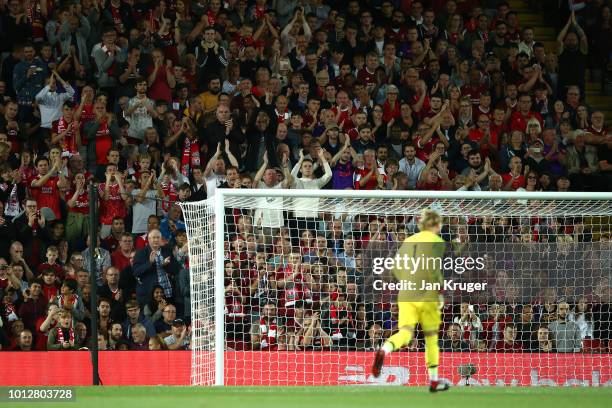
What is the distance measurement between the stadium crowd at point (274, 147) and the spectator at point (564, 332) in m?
0.03

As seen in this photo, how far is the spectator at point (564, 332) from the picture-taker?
44.9 feet

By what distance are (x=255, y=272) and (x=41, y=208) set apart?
3367 millimetres

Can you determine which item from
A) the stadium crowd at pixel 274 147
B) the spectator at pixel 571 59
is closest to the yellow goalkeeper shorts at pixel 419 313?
the stadium crowd at pixel 274 147

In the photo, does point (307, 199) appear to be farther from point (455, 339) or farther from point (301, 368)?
point (455, 339)

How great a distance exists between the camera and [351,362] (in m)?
13.6

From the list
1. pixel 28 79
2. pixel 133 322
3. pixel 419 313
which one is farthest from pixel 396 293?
pixel 28 79

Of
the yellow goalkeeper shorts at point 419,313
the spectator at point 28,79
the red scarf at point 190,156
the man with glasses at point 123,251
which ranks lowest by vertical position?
the yellow goalkeeper shorts at point 419,313

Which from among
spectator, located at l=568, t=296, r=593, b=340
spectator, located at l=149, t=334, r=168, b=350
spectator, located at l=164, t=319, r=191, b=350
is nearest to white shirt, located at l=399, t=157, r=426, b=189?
spectator, located at l=568, t=296, r=593, b=340

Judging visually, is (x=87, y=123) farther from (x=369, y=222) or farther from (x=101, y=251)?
(x=369, y=222)

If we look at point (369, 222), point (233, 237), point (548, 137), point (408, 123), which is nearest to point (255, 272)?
point (233, 237)

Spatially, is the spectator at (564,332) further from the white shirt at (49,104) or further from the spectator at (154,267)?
the white shirt at (49,104)

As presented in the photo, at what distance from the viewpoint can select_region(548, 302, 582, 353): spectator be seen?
44.9 ft

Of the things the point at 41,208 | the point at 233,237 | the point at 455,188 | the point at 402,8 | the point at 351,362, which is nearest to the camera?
the point at 351,362

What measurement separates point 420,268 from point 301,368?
3.26m
